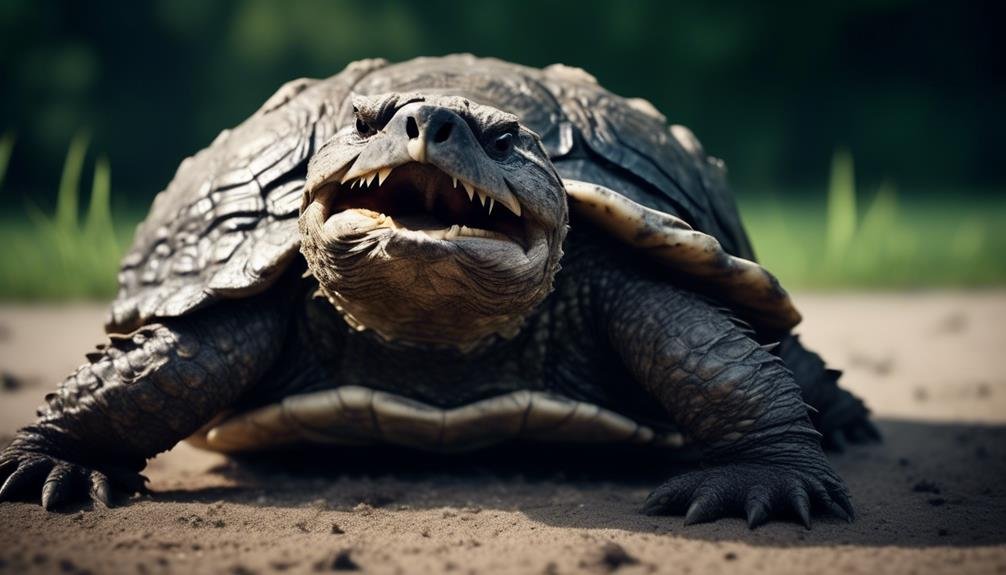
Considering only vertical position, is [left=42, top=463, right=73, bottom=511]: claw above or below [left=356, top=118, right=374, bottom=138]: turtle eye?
below

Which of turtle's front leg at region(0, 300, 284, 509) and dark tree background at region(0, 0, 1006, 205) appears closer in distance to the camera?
turtle's front leg at region(0, 300, 284, 509)

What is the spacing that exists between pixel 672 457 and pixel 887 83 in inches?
587

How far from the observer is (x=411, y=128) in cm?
188

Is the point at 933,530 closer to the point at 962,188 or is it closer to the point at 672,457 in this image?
the point at 672,457

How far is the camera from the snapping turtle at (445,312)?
2023mm

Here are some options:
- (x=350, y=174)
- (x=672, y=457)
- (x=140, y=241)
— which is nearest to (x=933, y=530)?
(x=672, y=457)

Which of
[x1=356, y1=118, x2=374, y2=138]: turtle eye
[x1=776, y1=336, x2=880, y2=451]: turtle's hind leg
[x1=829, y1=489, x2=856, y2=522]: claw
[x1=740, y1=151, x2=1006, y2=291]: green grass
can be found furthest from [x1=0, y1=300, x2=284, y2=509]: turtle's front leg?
[x1=740, y1=151, x2=1006, y2=291]: green grass

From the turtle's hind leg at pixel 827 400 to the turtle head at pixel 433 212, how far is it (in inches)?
39.3

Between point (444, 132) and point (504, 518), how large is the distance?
0.82 m

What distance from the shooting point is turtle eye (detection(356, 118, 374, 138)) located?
2025 mm

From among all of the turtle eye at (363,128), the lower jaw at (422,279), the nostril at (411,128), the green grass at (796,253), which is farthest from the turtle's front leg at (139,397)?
the green grass at (796,253)

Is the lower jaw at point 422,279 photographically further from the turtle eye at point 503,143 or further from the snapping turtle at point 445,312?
the turtle eye at point 503,143

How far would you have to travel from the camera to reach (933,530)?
2.00 metres

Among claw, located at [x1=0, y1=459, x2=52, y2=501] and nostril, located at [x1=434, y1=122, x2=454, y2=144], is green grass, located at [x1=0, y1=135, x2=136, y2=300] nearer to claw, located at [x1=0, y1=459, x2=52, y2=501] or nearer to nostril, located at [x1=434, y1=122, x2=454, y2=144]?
claw, located at [x1=0, y1=459, x2=52, y2=501]
